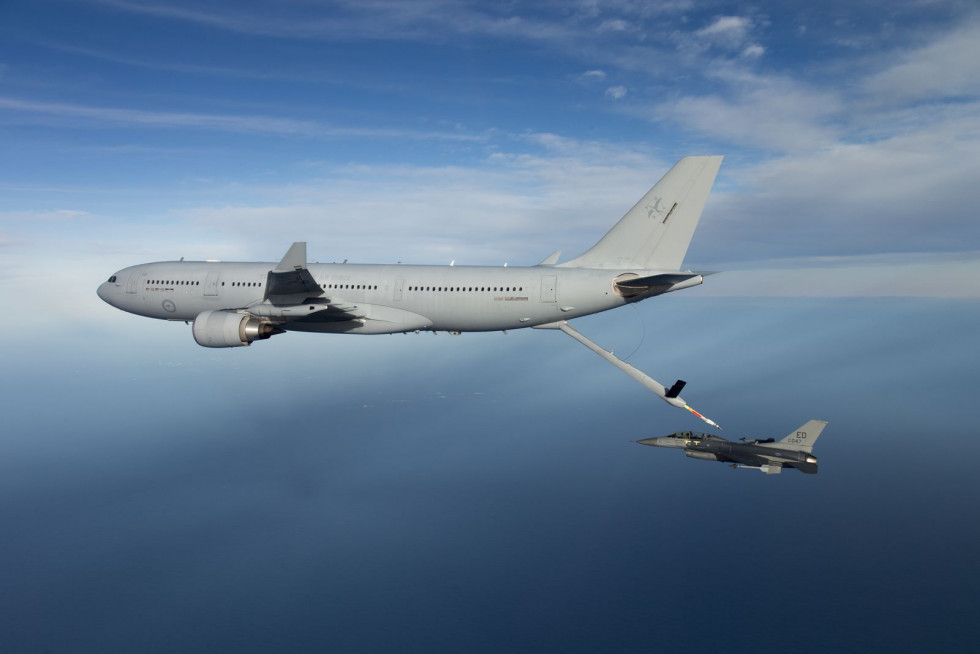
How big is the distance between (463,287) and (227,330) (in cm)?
1424

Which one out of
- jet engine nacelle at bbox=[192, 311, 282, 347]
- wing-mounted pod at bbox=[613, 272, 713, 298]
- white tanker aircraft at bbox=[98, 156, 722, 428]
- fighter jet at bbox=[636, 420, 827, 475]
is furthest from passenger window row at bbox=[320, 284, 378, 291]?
fighter jet at bbox=[636, 420, 827, 475]

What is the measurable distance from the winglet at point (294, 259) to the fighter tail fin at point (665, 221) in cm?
1734

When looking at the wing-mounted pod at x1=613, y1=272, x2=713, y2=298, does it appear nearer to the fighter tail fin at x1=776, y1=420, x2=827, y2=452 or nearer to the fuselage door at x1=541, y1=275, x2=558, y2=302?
the fuselage door at x1=541, y1=275, x2=558, y2=302

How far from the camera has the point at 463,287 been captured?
112ft

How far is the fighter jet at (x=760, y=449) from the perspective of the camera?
106 ft

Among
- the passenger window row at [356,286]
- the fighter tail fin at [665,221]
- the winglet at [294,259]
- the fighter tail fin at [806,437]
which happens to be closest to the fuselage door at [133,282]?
the passenger window row at [356,286]

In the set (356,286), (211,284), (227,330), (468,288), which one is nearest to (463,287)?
(468,288)

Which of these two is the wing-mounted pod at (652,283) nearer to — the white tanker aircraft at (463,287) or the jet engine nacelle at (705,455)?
the white tanker aircraft at (463,287)

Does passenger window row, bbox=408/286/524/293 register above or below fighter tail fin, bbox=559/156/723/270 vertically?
below

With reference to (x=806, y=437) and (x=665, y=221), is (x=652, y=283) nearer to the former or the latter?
(x=665, y=221)

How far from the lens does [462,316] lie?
34.5 metres

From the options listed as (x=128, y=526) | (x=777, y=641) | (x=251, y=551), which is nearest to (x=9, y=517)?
(x=128, y=526)

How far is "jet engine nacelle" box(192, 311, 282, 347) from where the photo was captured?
31.5 m

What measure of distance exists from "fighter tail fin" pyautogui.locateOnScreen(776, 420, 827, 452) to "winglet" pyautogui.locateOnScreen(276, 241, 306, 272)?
31.8m
